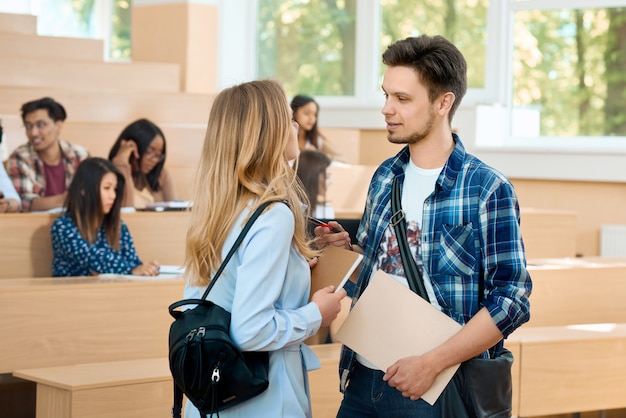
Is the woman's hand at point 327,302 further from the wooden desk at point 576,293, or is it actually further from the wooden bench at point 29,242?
the wooden desk at point 576,293

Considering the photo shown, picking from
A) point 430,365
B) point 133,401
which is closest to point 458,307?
point 430,365

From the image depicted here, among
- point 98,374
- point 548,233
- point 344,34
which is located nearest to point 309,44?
point 344,34

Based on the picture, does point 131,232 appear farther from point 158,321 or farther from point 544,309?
point 544,309

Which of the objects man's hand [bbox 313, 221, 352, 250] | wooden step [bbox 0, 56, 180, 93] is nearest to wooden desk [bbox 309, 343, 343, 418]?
man's hand [bbox 313, 221, 352, 250]

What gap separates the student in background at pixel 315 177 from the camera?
14.7 feet

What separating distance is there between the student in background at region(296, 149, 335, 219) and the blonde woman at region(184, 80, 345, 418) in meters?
2.63

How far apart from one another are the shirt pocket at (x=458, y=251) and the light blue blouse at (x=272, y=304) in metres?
0.27

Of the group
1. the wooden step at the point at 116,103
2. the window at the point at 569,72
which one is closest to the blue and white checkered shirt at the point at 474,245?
the window at the point at 569,72

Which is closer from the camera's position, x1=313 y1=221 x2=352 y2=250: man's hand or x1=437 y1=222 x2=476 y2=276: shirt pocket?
x1=437 y1=222 x2=476 y2=276: shirt pocket

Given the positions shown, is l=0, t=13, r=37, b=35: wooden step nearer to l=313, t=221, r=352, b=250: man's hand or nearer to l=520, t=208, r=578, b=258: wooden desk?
l=520, t=208, r=578, b=258: wooden desk

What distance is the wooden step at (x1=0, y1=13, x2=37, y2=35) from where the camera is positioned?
24.0 ft

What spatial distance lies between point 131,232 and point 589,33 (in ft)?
11.2

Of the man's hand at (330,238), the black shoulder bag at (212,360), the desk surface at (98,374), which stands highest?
the man's hand at (330,238)

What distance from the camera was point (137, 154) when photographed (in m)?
5.01
